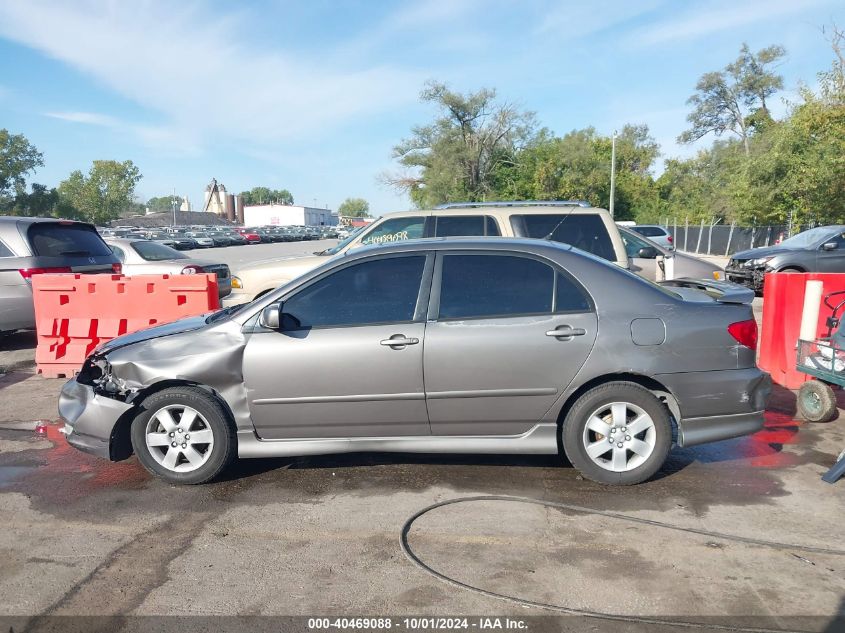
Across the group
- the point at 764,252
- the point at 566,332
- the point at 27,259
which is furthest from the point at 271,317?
the point at 764,252

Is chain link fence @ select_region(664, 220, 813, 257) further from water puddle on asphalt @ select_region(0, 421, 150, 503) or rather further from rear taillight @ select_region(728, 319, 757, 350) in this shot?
water puddle on asphalt @ select_region(0, 421, 150, 503)

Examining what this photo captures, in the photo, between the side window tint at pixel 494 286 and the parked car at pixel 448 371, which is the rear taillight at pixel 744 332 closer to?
the parked car at pixel 448 371

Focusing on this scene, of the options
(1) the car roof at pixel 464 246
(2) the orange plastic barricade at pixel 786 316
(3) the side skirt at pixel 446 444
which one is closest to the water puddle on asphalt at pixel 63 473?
(3) the side skirt at pixel 446 444

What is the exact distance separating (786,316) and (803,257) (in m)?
9.20

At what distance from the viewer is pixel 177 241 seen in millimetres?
55656

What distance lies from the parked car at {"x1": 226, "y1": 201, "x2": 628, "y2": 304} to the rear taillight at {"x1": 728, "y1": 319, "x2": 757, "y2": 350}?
371 cm

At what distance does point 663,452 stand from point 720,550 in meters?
0.90

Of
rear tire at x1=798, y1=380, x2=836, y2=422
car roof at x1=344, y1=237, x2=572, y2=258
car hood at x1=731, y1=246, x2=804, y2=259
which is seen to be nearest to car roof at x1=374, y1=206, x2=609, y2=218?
rear tire at x1=798, y1=380, x2=836, y2=422

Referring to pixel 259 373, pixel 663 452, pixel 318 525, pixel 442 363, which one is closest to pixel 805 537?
pixel 663 452

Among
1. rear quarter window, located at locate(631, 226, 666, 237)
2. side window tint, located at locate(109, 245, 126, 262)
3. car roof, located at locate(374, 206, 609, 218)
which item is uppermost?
car roof, located at locate(374, 206, 609, 218)

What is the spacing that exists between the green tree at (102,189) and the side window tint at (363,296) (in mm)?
89659

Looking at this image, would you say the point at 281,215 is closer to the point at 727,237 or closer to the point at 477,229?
the point at 727,237

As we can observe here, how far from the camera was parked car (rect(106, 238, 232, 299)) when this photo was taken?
41.5 ft

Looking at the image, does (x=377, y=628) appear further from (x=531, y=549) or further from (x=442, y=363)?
(x=442, y=363)
